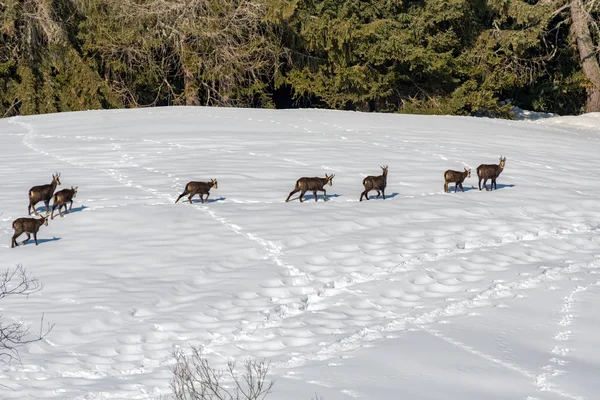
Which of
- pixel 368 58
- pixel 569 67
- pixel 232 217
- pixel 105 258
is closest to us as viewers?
pixel 105 258

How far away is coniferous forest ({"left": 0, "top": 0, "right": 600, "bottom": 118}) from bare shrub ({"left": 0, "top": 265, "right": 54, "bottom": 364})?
2727cm

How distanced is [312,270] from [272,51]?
27.6 meters

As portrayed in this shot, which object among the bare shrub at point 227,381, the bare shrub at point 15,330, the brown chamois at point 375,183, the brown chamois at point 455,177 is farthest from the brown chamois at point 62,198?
the brown chamois at point 455,177

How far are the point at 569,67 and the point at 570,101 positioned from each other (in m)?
2.38

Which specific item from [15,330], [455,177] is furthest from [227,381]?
[455,177]

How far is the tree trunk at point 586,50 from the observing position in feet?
142

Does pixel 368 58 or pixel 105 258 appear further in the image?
pixel 368 58

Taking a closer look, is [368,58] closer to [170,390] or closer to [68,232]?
[68,232]

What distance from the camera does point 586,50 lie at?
43781mm

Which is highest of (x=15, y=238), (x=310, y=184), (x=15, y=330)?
(x=310, y=184)

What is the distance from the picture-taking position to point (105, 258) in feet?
50.5

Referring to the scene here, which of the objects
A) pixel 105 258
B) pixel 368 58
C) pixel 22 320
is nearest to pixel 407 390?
pixel 22 320

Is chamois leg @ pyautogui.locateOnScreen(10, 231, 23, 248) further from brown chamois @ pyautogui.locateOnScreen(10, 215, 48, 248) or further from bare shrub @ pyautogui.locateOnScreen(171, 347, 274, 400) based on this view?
bare shrub @ pyautogui.locateOnScreen(171, 347, 274, 400)

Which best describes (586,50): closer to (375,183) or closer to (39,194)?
(375,183)
